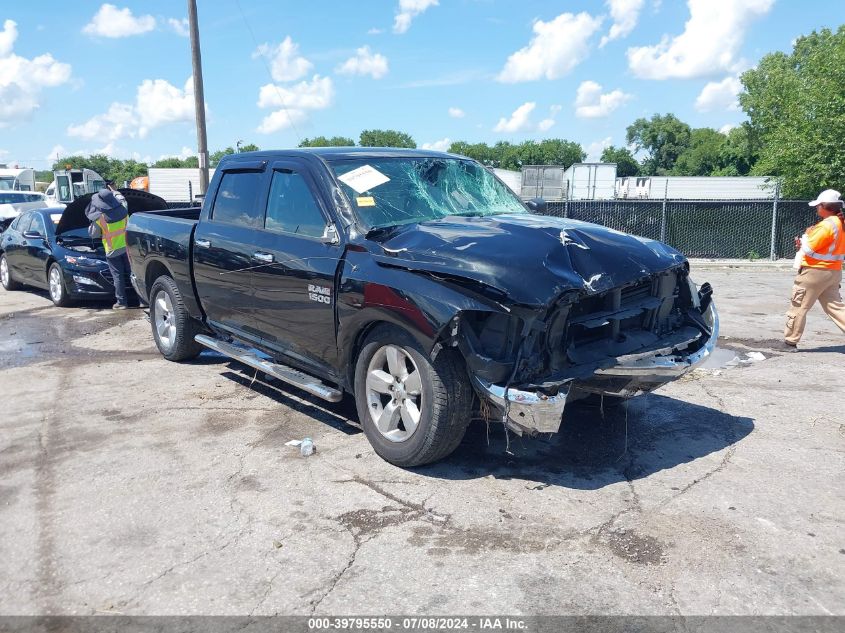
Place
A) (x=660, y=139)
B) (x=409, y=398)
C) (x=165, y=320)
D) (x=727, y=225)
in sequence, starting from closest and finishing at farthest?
(x=409, y=398) → (x=165, y=320) → (x=727, y=225) → (x=660, y=139)

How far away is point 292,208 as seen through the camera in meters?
5.47

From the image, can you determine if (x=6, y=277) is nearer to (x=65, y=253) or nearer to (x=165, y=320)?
(x=65, y=253)

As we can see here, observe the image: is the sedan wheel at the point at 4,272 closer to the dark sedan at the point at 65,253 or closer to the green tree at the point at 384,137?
the dark sedan at the point at 65,253

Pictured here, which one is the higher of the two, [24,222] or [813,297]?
[24,222]

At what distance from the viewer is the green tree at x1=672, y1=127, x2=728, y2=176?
329ft

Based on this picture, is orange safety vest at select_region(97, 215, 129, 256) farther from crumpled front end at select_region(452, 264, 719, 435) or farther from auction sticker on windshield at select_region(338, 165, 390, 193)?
crumpled front end at select_region(452, 264, 719, 435)

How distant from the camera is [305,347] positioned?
526 centimetres

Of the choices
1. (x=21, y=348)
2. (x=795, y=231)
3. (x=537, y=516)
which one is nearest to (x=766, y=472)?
(x=537, y=516)

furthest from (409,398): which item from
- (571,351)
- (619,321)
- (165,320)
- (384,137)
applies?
(384,137)

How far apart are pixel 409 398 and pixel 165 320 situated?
13.4ft

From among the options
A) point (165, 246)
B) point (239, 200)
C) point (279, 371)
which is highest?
point (239, 200)

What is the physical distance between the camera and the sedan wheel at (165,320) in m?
7.33

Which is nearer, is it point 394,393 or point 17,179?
point 394,393

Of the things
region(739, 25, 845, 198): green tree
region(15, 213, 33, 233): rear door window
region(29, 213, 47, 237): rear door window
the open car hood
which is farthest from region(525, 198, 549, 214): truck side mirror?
region(739, 25, 845, 198): green tree
